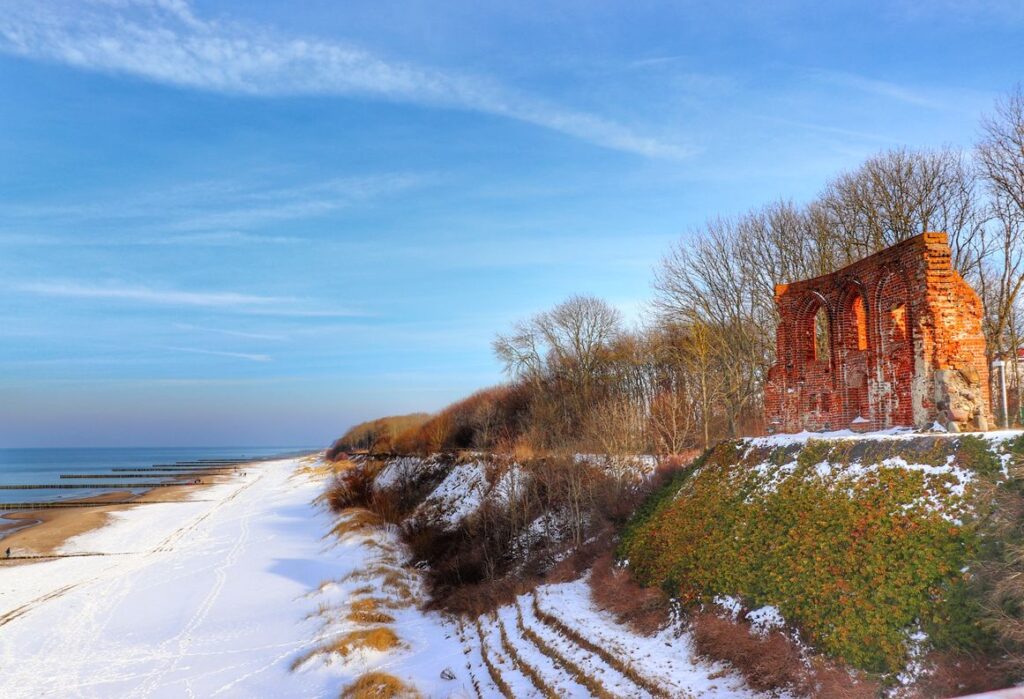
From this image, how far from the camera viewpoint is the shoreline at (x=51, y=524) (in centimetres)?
3547

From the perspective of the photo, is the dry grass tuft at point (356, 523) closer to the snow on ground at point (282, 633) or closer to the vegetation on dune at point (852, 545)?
the snow on ground at point (282, 633)

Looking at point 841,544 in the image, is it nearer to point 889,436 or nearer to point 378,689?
point 889,436

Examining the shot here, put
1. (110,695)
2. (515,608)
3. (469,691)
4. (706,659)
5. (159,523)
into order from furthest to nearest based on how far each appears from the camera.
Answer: (159,523) → (515,608) → (110,695) → (469,691) → (706,659)

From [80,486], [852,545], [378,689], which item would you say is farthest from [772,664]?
[80,486]

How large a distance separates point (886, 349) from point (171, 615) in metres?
24.4

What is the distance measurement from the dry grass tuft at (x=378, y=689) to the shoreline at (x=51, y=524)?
26.6 m

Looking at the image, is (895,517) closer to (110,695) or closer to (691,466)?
(691,466)

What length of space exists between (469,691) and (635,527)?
7269 mm

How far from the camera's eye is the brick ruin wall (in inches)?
706

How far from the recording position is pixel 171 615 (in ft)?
73.9

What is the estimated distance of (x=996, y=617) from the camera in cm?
933

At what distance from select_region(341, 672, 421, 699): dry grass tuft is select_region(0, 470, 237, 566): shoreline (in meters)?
26.6

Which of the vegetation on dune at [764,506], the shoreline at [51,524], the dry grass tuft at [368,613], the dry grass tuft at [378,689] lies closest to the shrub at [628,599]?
the vegetation on dune at [764,506]

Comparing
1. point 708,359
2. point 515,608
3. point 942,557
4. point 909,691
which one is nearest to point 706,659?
point 909,691
